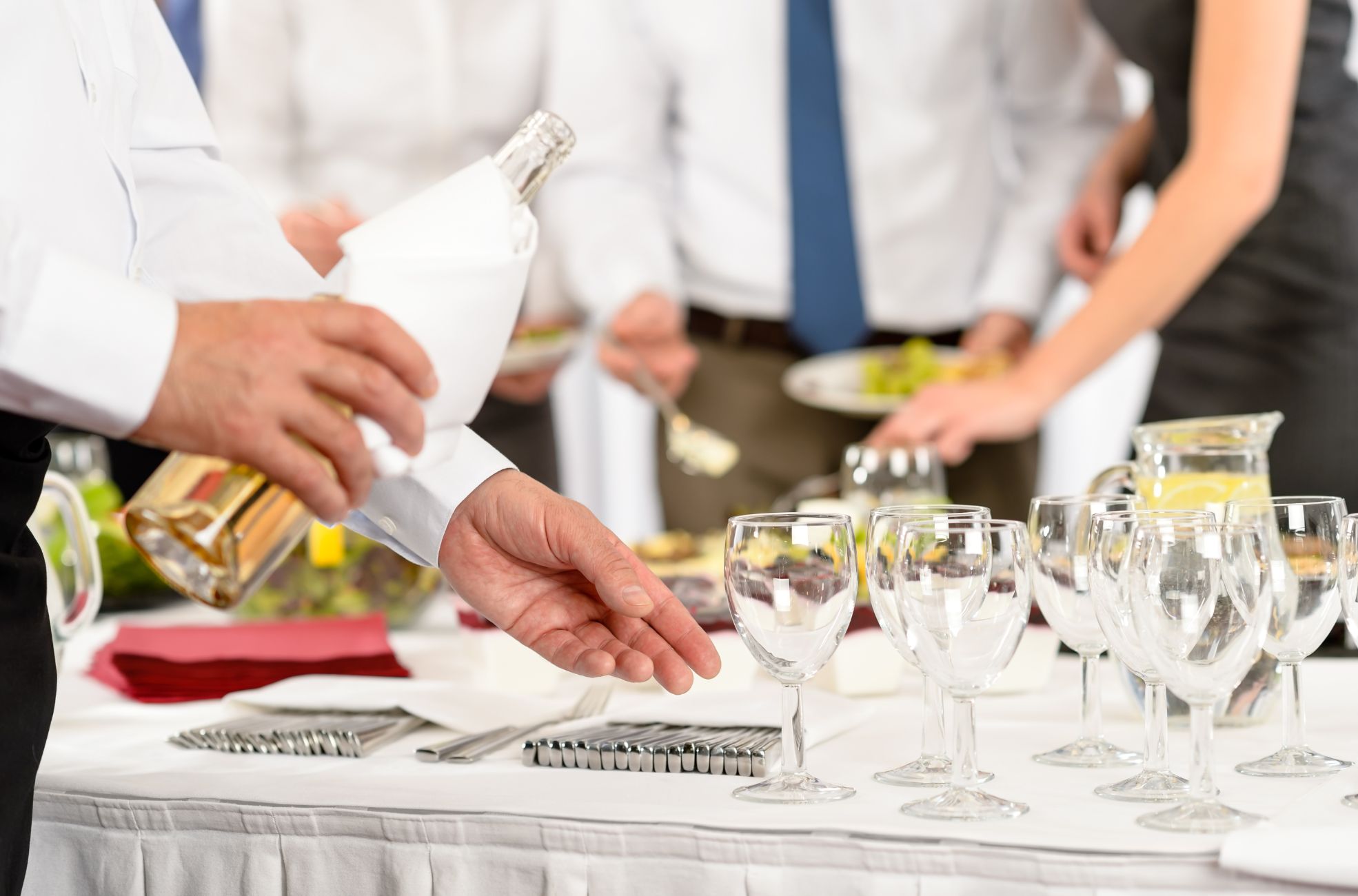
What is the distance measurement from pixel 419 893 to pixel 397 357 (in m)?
0.37

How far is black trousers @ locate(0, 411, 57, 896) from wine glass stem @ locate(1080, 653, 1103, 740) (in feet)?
2.26

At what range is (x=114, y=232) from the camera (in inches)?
35.6

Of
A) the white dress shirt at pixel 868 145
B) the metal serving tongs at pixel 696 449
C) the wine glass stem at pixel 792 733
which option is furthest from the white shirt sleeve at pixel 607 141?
the wine glass stem at pixel 792 733

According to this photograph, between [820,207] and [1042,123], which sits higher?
[1042,123]

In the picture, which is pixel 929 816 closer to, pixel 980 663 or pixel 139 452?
pixel 980 663

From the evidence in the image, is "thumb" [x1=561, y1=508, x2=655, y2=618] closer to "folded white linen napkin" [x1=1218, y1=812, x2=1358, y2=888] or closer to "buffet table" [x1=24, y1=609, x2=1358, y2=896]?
"buffet table" [x1=24, y1=609, x2=1358, y2=896]

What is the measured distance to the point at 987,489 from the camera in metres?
2.76

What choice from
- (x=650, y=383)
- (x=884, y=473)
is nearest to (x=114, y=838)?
(x=884, y=473)

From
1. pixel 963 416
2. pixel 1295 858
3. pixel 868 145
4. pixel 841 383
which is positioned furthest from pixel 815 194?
pixel 1295 858

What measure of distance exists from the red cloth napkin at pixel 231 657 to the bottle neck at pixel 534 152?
0.68 metres

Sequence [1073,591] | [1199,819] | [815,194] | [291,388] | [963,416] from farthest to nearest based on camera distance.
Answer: [815,194] → [963,416] → [1073,591] → [1199,819] → [291,388]

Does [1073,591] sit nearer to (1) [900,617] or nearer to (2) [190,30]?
(1) [900,617]

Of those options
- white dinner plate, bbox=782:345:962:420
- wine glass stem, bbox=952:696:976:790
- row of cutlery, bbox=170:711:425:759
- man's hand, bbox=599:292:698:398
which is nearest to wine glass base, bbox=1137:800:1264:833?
wine glass stem, bbox=952:696:976:790

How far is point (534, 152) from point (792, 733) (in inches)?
15.2
